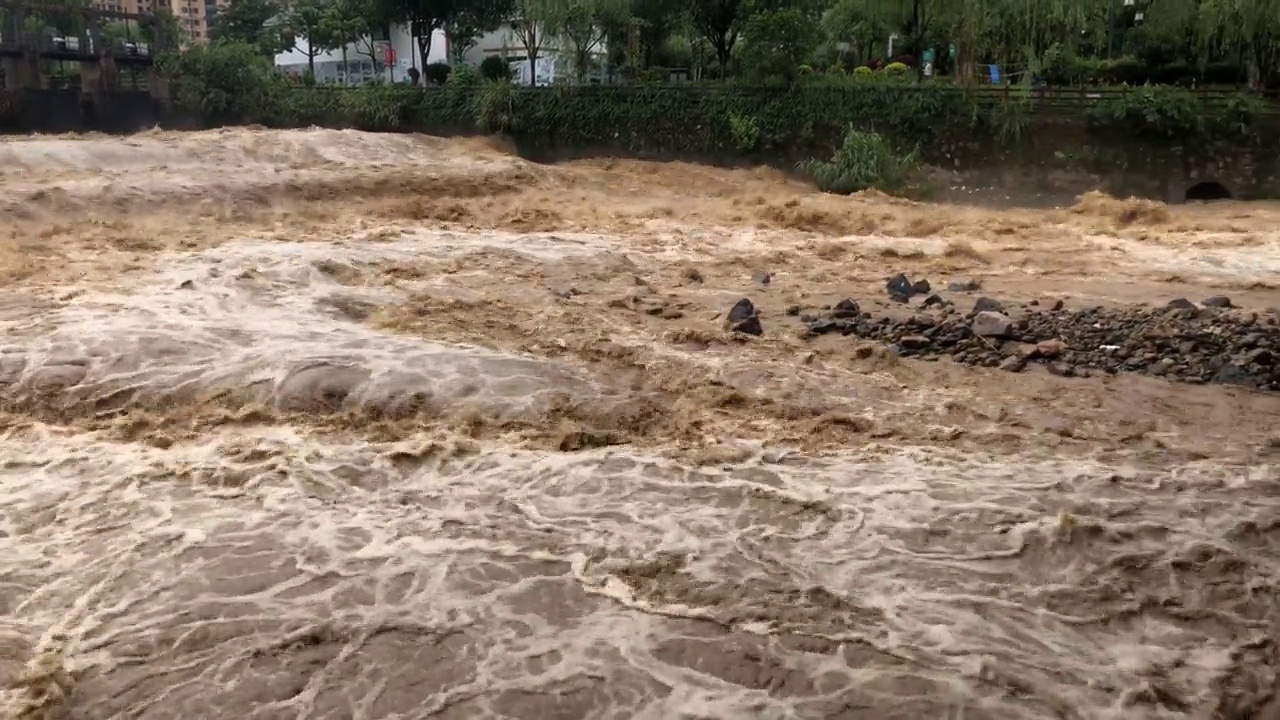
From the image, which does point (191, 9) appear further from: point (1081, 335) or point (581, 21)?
point (1081, 335)

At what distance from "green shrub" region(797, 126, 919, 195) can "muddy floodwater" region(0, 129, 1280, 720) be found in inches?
329

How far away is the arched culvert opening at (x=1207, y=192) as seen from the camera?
18.6m

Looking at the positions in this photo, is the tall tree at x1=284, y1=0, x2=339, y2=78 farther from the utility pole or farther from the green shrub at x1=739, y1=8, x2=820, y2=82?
the utility pole

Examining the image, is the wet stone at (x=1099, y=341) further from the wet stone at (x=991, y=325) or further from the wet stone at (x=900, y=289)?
the wet stone at (x=900, y=289)

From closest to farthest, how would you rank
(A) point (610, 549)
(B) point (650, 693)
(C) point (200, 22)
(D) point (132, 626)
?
(B) point (650, 693) < (D) point (132, 626) < (A) point (610, 549) < (C) point (200, 22)

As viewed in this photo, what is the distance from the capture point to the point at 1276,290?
34.2 feet

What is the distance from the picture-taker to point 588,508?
18.1ft

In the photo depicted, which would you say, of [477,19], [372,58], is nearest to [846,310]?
[477,19]

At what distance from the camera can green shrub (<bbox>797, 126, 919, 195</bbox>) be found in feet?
62.1

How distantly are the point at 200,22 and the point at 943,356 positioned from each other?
4279 cm

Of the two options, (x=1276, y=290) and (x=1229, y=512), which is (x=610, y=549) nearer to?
(x=1229, y=512)

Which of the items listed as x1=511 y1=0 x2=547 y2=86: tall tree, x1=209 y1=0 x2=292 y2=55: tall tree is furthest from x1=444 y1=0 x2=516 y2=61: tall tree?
x1=209 y1=0 x2=292 y2=55: tall tree

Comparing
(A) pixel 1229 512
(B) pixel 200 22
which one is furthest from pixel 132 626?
(B) pixel 200 22

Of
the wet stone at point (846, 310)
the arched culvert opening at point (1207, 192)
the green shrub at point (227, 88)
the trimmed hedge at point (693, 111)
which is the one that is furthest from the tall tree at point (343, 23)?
the wet stone at point (846, 310)
